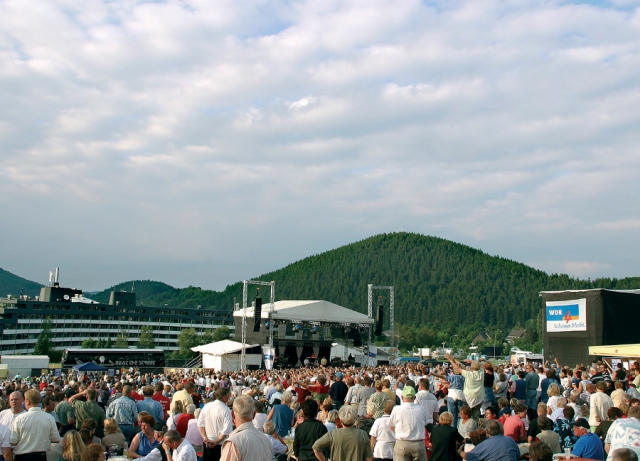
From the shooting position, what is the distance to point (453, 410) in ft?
33.7

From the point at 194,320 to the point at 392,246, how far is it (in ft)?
317

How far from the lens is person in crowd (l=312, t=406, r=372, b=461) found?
224 inches

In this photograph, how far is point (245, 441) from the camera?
425 cm

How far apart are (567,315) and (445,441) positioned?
2160cm

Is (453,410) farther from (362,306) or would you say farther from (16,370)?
(362,306)

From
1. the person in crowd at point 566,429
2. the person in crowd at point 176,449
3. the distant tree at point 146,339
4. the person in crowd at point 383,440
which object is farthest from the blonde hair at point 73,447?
the distant tree at point 146,339

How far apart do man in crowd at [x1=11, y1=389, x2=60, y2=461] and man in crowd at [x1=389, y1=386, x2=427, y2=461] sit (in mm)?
3862

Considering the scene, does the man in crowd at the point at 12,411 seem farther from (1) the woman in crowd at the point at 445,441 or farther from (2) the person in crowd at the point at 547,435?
(2) the person in crowd at the point at 547,435

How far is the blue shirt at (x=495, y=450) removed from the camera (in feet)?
19.2

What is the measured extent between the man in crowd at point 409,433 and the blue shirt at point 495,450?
87cm

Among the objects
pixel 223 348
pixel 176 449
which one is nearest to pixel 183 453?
pixel 176 449

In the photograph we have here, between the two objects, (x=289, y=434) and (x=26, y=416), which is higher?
(x=26, y=416)

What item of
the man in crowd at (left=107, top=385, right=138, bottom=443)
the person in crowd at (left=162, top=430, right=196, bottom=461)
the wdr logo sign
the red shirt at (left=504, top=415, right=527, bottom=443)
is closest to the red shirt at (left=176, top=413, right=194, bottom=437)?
the man in crowd at (left=107, top=385, right=138, bottom=443)

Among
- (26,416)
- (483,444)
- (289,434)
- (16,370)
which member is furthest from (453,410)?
(16,370)
